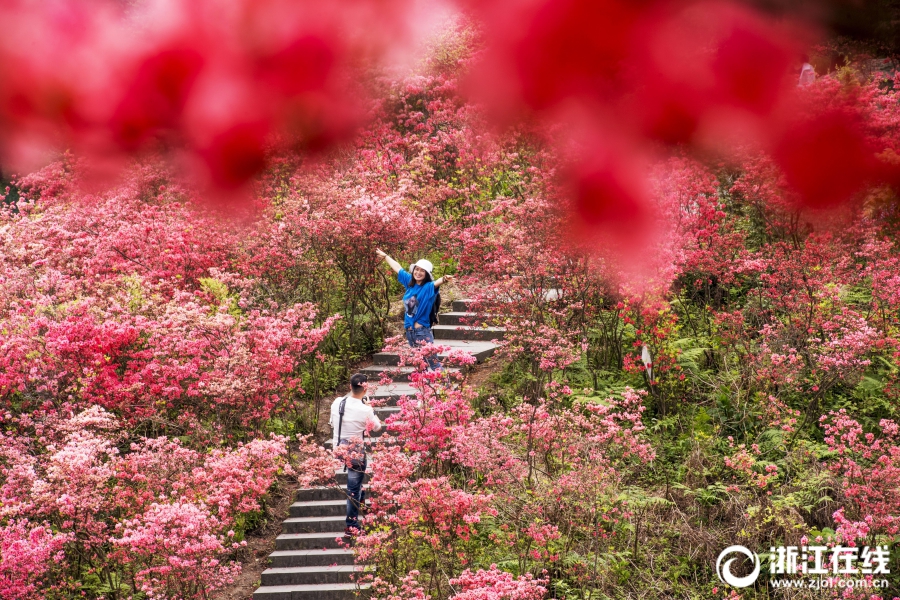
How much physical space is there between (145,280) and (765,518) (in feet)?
22.9

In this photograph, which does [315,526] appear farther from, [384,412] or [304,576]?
[384,412]

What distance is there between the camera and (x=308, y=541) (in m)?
7.75

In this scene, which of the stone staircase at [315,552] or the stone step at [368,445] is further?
the stone staircase at [315,552]

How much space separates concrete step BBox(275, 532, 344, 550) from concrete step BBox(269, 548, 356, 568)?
0.08 metres

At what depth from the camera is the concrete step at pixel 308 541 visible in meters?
7.72

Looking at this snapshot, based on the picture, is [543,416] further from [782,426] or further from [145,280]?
[145,280]

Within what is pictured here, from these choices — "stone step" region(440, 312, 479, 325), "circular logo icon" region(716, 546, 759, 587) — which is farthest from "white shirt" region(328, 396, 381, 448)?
"stone step" region(440, 312, 479, 325)

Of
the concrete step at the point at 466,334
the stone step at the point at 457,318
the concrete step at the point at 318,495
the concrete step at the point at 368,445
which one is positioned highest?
the stone step at the point at 457,318

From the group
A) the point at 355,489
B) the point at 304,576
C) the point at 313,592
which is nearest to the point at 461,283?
the point at 355,489

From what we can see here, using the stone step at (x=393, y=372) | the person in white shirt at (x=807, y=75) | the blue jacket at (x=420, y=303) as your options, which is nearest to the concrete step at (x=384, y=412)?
the stone step at (x=393, y=372)

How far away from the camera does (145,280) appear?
370 inches

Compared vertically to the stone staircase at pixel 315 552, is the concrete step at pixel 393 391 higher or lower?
higher

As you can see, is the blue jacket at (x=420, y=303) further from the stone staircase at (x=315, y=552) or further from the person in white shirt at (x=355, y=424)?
the person in white shirt at (x=355, y=424)

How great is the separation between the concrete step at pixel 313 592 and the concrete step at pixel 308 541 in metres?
0.53
